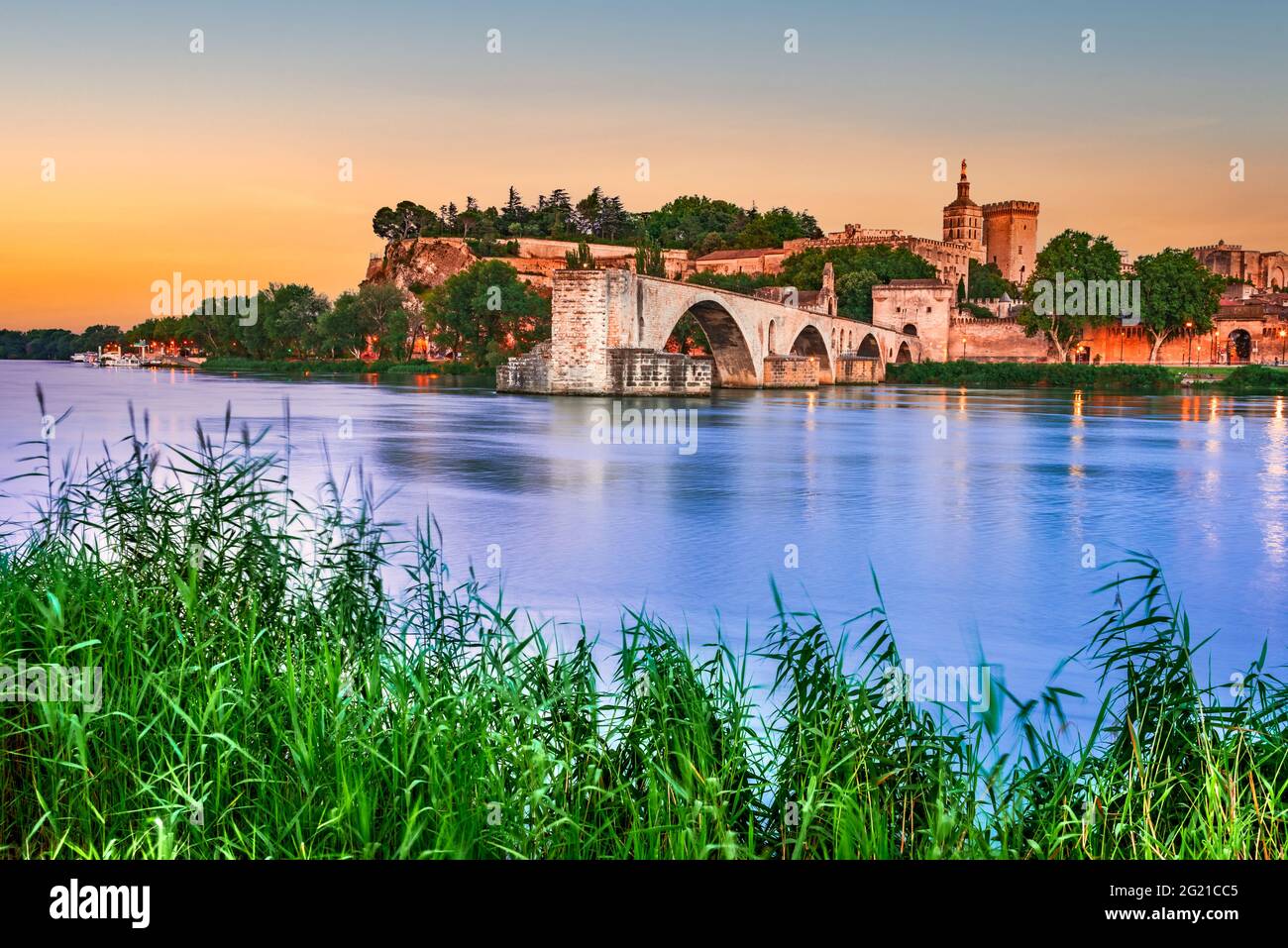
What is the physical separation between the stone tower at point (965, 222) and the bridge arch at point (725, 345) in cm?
4916

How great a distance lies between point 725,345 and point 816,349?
10053 mm

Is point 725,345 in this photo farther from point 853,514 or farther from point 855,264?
point 853,514

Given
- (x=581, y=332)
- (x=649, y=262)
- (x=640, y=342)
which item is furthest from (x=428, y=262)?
(x=581, y=332)

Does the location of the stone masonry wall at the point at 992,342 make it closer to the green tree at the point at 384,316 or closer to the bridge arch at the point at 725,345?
the bridge arch at the point at 725,345

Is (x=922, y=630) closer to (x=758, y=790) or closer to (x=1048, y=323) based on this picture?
(x=758, y=790)

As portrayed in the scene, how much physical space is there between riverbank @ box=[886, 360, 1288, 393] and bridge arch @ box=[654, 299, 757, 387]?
12.4m

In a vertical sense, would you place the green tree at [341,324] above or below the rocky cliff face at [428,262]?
below

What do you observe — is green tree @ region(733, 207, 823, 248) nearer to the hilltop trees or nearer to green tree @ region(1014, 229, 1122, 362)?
the hilltop trees

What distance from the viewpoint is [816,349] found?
50969 mm

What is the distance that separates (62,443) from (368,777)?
570 inches

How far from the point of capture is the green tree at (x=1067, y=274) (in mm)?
52406

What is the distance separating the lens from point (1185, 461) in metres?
15.3

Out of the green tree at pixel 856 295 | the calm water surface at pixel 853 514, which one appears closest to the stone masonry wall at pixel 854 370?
the green tree at pixel 856 295
